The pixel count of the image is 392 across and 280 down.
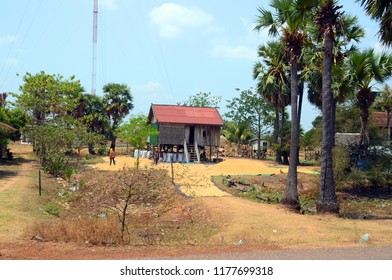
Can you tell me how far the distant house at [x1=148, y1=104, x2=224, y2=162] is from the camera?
40.8m

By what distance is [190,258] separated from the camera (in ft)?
23.8

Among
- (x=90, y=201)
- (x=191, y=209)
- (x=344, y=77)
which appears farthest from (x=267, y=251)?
(x=344, y=77)

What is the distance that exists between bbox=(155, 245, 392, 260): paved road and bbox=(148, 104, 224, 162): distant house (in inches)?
1280

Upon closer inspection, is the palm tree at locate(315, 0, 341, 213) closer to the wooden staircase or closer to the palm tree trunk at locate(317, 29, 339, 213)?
the palm tree trunk at locate(317, 29, 339, 213)

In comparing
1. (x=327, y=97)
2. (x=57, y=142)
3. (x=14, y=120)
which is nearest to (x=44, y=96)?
(x=14, y=120)

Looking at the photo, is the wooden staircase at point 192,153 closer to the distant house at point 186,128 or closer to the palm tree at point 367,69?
the distant house at point 186,128

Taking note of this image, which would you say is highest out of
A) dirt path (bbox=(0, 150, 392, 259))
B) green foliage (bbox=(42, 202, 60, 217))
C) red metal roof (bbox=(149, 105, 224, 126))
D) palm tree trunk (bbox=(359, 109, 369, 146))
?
red metal roof (bbox=(149, 105, 224, 126))

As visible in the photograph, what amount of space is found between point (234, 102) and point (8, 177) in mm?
39468

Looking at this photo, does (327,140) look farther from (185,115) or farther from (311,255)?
(185,115)

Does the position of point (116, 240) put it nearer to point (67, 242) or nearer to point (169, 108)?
point (67, 242)

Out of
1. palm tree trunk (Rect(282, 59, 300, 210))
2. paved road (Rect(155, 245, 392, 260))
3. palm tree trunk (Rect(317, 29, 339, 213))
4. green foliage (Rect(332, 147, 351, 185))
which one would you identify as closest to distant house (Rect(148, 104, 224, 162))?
green foliage (Rect(332, 147, 351, 185))

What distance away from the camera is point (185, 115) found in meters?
42.2

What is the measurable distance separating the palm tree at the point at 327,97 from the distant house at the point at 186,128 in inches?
1025

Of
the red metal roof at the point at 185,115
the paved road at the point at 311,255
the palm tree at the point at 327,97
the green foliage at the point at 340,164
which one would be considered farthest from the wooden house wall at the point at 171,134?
the paved road at the point at 311,255
